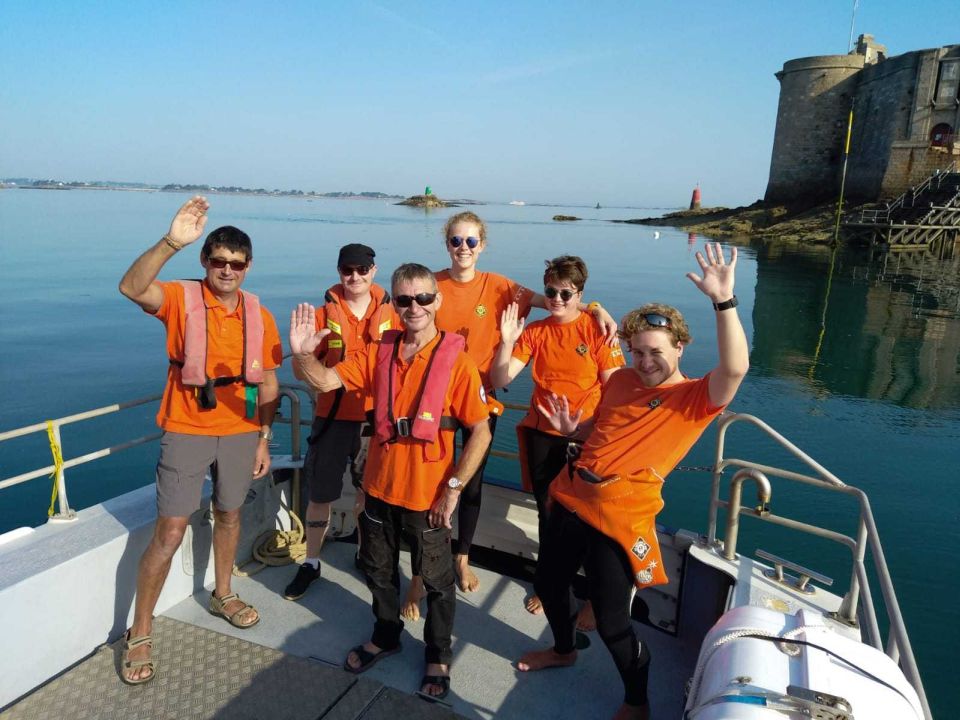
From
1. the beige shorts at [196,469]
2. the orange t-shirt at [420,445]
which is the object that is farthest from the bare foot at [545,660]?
the beige shorts at [196,469]

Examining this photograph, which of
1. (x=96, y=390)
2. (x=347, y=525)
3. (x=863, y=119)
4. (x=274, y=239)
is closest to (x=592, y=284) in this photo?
(x=96, y=390)

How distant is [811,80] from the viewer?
142ft

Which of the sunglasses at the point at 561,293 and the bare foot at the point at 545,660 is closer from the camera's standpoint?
the bare foot at the point at 545,660

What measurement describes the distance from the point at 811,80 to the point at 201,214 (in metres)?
50.8

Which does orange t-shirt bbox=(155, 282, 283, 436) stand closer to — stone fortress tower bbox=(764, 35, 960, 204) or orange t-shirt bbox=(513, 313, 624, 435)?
orange t-shirt bbox=(513, 313, 624, 435)

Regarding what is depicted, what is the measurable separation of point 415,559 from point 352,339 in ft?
3.89

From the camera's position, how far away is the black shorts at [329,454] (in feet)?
11.2

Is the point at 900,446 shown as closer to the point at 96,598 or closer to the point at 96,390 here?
the point at 96,598

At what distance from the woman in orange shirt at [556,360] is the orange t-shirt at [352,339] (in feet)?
2.09

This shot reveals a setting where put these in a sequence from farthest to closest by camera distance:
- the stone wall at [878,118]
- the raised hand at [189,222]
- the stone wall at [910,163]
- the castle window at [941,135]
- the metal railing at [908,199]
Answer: the stone wall at [878,118]
the castle window at [941,135]
the stone wall at [910,163]
the metal railing at [908,199]
the raised hand at [189,222]

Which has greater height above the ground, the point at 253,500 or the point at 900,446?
the point at 253,500

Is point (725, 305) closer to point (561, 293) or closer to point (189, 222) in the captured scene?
point (561, 293)

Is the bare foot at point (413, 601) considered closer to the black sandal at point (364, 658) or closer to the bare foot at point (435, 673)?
the black sandal at point (364, 658)

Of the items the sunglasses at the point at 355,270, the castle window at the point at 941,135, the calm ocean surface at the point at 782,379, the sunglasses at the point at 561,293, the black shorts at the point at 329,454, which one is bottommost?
the calm ocean surface at the point at 782,379
